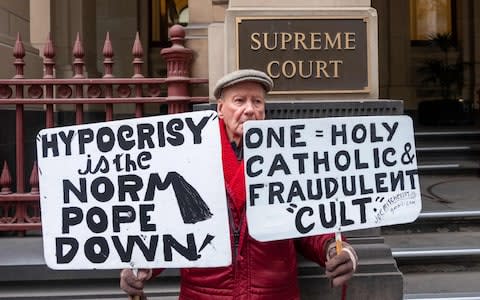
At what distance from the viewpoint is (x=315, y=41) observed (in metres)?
3.88

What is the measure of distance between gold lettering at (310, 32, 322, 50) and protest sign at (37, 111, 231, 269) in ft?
5.58

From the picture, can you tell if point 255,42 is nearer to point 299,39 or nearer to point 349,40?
point 299,39

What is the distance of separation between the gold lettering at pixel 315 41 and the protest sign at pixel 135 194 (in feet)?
5.58

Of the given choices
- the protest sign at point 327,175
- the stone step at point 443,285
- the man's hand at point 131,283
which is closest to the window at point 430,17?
the stone step at point 443,285

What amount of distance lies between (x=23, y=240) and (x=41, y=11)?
467 centimetres

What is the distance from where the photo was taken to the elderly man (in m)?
2.47

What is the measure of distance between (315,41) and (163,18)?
968 cm

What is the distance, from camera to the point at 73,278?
3.81 meters

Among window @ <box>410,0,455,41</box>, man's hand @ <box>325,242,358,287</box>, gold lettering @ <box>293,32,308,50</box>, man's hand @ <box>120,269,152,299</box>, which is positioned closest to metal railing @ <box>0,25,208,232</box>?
gold lettering @ <box>293,32,308,50</box>

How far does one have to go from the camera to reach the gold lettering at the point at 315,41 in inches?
153

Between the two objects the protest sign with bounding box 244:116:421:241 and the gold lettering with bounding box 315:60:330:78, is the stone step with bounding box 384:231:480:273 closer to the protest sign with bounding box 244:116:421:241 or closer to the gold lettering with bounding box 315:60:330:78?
the gold lettering with bounding box 315:60:330:78

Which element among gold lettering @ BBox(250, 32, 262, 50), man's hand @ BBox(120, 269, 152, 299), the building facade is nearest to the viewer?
man's hand @ BBox(120, 269, 152, 299)

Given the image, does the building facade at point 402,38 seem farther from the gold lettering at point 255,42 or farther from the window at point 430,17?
the gold lettering at point 255,42

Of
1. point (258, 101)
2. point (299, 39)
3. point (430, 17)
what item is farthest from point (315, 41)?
point (430, 17)
